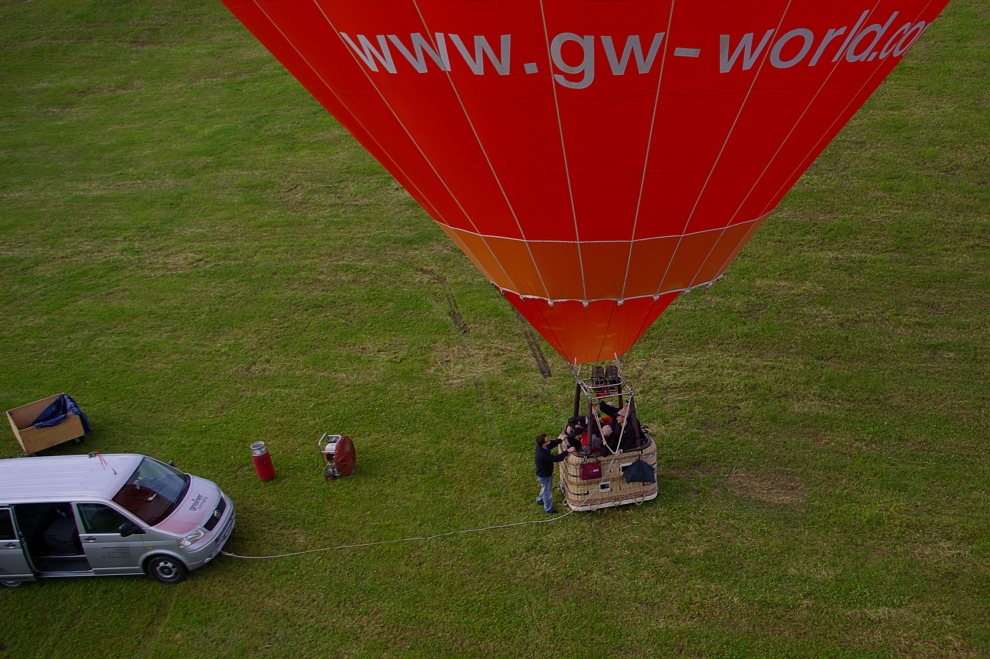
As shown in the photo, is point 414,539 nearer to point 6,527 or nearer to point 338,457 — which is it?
point 338,457

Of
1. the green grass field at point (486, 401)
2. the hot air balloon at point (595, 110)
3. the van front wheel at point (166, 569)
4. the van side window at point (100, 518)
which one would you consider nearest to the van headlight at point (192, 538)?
the van front wheel at point (166, 569)

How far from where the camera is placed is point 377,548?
341 inches

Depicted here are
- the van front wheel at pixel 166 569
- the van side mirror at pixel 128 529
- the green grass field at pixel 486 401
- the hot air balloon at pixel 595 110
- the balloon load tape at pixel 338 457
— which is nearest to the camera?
the hot air balloon at pixel 595 110

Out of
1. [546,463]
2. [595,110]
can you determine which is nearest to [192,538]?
[546,463]

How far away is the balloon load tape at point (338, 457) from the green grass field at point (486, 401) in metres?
0.16

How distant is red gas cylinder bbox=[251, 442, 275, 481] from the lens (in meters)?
9.58

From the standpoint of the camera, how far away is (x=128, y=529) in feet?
26.9

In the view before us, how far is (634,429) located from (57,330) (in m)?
10.4

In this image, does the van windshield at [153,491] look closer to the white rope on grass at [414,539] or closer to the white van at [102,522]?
the white van at [102,522]

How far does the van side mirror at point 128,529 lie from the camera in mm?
8180

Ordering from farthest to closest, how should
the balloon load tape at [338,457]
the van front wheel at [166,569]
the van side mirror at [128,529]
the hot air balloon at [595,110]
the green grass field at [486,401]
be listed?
the balloon load tape at [338,457], the van front wheel at [166,569], the van side mirror at [128,529], the green grass field at [486,401], the hot air balloon at [595,110]

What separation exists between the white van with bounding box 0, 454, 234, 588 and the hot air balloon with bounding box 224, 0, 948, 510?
4152mm

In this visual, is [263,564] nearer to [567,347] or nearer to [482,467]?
[482,467]

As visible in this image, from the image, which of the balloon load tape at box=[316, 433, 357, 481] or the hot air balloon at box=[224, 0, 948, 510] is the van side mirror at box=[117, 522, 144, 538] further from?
the hot air balloon at box=[224, 0, 948, 510]
